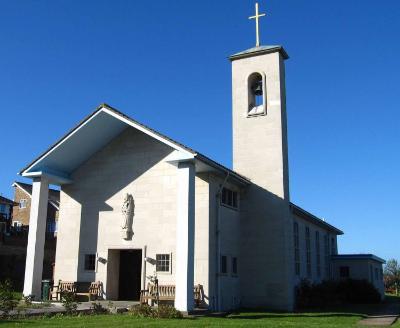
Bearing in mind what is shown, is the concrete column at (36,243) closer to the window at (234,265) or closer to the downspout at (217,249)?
the downspout at (217,249)

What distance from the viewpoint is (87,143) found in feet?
70.7

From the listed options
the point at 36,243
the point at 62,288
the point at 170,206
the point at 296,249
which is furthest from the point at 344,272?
the point at 36,243

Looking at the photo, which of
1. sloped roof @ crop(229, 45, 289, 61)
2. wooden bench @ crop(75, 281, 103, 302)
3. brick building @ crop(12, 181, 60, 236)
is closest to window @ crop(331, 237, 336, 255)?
sloped roof @ crop(229, 45, 289, 61)

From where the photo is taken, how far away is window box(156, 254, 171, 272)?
19.8 meters

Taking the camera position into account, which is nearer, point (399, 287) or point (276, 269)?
point (276, 269)

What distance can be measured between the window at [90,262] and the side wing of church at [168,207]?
4cm

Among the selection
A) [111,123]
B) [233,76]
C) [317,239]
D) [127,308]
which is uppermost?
[233,76]

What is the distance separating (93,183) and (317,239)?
18.4 metres

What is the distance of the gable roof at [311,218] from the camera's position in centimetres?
2757

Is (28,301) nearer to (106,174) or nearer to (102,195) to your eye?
(102,195)

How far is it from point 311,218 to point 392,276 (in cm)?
4211

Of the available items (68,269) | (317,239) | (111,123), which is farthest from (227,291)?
(317,239)

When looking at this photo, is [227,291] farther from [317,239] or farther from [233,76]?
[317,239]

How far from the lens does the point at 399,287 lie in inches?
2422
